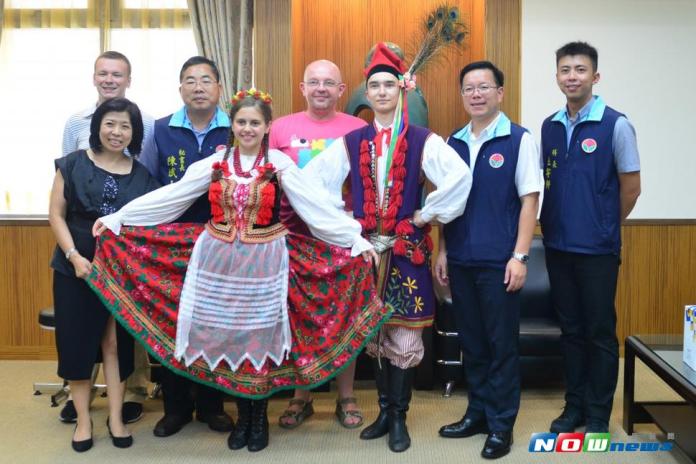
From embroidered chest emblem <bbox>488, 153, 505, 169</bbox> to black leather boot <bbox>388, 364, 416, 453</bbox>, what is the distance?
2.93 ft

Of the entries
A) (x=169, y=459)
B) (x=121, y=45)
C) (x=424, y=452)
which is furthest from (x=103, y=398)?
(x=121, y=45)

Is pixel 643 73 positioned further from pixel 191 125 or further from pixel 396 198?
pixel 191 125

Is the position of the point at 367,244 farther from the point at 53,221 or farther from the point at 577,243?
the point at 53,221

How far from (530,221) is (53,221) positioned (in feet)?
6.21

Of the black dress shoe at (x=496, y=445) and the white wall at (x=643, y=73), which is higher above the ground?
the white wall at (x=643, y=73)

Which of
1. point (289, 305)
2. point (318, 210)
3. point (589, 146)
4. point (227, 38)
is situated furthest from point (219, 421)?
point (227, 38)

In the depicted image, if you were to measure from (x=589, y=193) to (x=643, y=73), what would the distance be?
189cm

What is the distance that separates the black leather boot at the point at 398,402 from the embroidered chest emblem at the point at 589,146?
3.72ft

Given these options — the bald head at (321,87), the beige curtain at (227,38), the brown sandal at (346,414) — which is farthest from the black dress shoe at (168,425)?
the beige curtain at (227,38)

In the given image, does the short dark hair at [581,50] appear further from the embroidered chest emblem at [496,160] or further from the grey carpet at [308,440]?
the grey carpet at [308,440]

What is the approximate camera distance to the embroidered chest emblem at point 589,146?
292 centimetres

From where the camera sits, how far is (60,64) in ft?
15.4

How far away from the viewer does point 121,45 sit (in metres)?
4.68

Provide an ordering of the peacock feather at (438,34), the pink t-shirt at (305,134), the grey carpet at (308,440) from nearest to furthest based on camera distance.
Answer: the grey carpet at (308,440) → the pink t-shirt at (305,134) → the peacock feather at (438,34)
